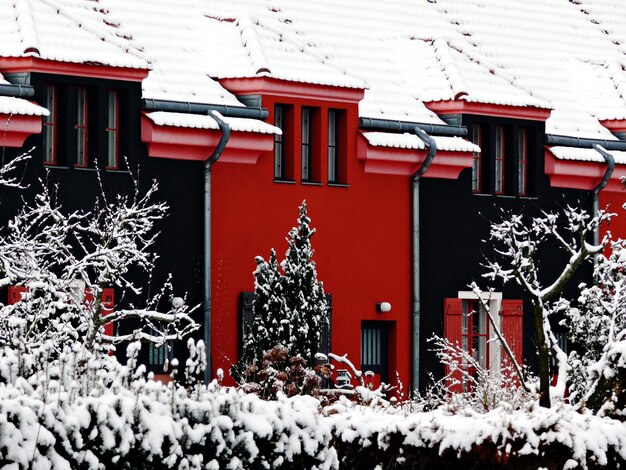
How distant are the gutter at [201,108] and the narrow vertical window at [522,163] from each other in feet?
22.2

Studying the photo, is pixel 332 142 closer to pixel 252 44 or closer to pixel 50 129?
pixel 252 44

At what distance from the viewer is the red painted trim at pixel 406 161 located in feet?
115

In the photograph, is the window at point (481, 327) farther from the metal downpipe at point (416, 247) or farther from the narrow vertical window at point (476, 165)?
the narrow vertical window at point (476, 165)

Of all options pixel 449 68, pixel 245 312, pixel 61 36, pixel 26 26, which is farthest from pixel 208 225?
pixel 449 68

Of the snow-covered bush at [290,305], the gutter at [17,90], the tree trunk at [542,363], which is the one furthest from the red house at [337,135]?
the tree trunk at [542,363]

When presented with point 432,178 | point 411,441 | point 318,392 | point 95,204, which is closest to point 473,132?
point 432,178

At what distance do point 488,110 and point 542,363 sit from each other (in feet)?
48.4

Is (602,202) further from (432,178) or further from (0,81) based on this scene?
(0,81)

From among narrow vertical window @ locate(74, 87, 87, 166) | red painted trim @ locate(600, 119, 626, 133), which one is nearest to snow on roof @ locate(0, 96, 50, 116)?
narrow vertical window @ locate(74, 87, 87, 166)

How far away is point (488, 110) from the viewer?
122 feet

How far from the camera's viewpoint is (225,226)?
3309 centimetres

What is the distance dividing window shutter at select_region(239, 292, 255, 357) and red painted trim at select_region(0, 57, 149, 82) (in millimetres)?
4074

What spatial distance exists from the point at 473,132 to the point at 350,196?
135 inches

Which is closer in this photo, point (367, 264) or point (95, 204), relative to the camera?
point (95, 204)
